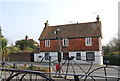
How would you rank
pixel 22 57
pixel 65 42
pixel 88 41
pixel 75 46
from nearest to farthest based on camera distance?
pixel 88 41 → pixel 75 46 → pixel 65 42 → pixel 22 57

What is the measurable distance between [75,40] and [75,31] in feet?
4.81

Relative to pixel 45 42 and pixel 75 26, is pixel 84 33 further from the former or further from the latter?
pixel 45 42

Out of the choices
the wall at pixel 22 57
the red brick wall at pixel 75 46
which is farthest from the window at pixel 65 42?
the wall at pixel 22 57

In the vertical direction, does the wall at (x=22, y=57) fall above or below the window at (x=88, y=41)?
below

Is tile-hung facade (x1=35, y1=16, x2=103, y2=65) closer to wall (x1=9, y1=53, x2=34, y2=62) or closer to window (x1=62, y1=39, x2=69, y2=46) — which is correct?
window (x1=62, y1=39, x2=69, y2=46)

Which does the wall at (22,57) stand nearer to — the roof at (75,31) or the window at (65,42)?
the roof at (75,31)

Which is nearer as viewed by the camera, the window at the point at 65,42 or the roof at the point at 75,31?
the roof at the point at 75,31

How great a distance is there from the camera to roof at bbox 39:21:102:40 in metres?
22.7

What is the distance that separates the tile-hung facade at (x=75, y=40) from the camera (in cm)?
2225

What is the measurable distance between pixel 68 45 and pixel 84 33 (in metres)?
2.80

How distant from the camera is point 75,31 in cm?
2403

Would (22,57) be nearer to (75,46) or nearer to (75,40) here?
(75,46)

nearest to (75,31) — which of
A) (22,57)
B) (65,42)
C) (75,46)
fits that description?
(65,42)

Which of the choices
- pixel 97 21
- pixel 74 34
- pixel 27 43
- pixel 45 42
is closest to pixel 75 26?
pixel 74 34
